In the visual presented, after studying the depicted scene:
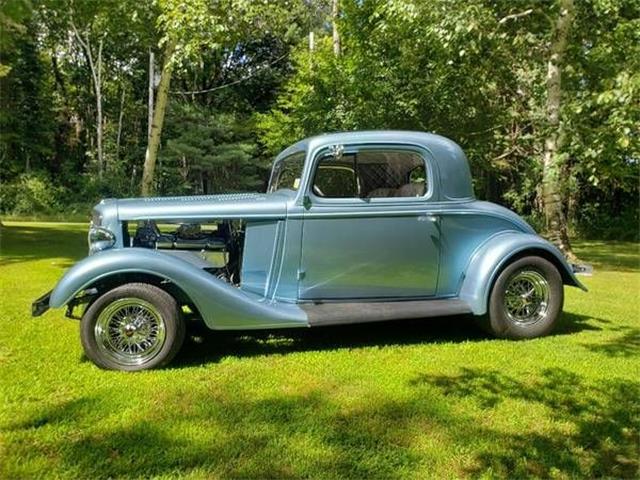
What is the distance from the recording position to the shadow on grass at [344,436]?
2785mm

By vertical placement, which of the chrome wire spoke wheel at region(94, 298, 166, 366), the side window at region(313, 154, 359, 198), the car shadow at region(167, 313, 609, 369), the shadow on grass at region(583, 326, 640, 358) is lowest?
the car shadow at region(167, 313, 609, 369)

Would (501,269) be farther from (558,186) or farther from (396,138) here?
(558,186)

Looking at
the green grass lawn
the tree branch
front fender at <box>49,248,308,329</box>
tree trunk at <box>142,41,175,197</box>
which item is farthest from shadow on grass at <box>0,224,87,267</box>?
the tree branch

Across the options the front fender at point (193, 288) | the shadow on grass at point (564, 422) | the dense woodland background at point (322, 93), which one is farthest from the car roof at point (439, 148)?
the shadow on grass at point (564, 422)

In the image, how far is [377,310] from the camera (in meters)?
4.70

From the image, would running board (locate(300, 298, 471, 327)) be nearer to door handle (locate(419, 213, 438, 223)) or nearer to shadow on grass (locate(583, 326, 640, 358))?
door handle (locate(419, 213, 438, 223))

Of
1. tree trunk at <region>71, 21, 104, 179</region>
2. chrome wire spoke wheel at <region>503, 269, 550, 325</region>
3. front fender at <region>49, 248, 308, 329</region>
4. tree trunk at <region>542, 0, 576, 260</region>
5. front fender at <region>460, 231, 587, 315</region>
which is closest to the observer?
front fender at <region>49, 248, 308, 329</region>

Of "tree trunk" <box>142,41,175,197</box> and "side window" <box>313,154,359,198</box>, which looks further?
"tree trunk" <box>142,41,175,197</box>

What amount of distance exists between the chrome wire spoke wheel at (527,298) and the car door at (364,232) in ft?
2.52

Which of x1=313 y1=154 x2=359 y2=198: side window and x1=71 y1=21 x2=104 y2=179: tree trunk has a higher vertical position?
x1=71 y1=21 x2=104 y2=179: tree trunk

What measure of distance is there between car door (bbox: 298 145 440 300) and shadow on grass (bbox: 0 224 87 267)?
579 centimetres

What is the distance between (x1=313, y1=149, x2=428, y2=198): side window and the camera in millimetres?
4895

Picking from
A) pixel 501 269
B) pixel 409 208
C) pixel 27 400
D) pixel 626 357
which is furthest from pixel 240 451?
pixel 626 357

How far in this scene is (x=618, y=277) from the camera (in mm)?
9531
